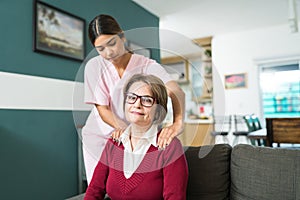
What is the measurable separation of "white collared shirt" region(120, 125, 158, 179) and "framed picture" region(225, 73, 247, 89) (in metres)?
3.93

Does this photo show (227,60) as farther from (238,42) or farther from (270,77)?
(270,77)

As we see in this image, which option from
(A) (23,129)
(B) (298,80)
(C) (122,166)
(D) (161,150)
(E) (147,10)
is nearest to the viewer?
(D) (161,150)

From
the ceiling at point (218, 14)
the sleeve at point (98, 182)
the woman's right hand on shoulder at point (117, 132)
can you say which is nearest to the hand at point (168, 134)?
the woman's right hand on shoulder at point (117, 132)

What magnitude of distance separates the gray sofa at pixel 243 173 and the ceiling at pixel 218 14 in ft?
6.37

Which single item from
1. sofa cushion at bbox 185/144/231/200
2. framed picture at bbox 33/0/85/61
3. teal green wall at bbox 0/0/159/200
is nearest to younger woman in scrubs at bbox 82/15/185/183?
sofa cushion at bbox 185/144/231/200

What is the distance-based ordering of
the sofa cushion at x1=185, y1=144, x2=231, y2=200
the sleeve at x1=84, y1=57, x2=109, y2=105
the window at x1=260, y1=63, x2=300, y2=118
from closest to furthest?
the sleeve at x1=84, y1=57, x2=109, y2=105
the sofa cushion at x1=185, y1=144, x2=231, y2=200
the window at x1=260, y1=63, x2=300, y2=118

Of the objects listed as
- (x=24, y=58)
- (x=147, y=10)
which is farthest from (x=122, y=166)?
(x=147, y=10)

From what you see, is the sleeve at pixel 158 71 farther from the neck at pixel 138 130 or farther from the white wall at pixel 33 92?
the white wall at pixel 33 92

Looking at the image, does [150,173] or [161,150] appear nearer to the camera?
[161,150]

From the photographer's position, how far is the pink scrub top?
66cm

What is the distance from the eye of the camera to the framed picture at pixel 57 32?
2.00m

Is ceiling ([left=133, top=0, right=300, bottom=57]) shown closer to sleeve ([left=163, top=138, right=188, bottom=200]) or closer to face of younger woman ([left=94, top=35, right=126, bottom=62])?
sleeve ([left=163, top=138, right=188, bottom=200])

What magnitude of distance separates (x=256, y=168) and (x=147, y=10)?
2712 millimetres

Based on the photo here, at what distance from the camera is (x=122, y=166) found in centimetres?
85
